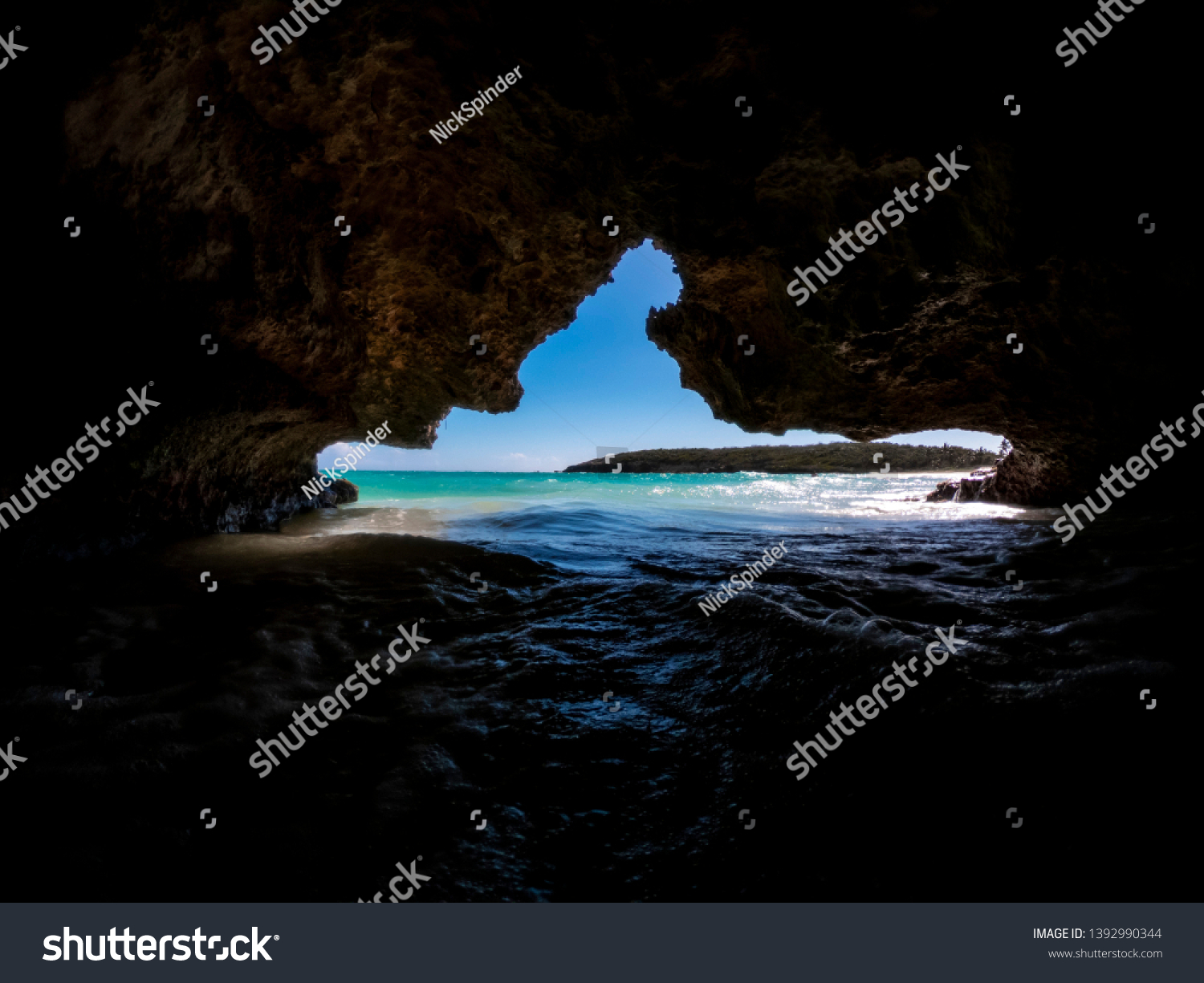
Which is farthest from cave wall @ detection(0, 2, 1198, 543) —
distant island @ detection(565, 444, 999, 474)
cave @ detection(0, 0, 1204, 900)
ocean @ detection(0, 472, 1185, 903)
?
distant island @ detection(565, 444, 999, 474)

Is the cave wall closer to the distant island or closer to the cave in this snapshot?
the cave

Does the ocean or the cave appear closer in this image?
the ocean

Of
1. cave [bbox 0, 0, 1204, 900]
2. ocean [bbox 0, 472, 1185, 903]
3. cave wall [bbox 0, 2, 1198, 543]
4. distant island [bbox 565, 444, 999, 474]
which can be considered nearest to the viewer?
ocean [bbox 0, 472, 1185, 903]

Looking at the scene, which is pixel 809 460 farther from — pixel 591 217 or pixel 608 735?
pixel 608 735

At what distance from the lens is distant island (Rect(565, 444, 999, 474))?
3888 centimetres

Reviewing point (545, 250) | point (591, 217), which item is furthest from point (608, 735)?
point (545, 250)

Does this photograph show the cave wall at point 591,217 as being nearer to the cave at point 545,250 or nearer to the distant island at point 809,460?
the cave at point 545,250

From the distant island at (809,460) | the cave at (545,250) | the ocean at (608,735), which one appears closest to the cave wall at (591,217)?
the cave at (545,250)

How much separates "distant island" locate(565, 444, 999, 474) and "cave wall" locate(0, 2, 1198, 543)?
2798cm

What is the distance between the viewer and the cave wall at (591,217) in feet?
15.4

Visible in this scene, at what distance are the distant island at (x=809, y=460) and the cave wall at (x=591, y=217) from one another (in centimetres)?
2798

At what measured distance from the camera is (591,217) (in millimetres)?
6598

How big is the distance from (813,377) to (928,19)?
392 centimetres

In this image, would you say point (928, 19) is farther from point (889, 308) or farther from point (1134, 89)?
point (889, 308)
